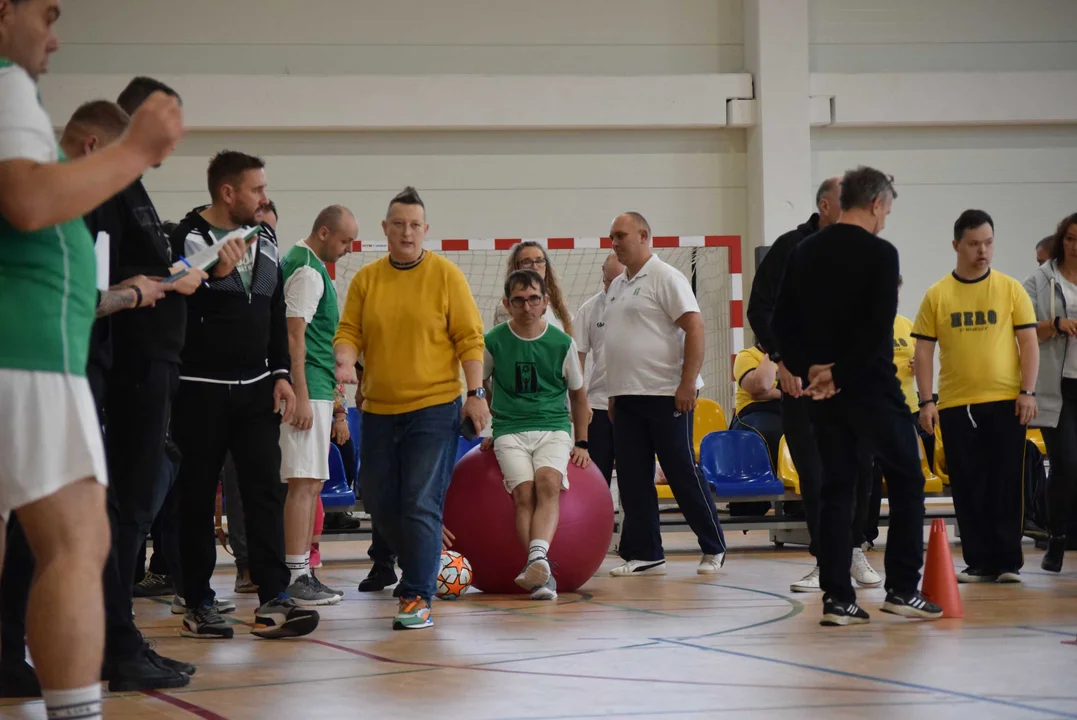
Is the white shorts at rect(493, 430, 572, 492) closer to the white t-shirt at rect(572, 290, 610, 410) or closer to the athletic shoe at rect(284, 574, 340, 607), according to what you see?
the athletic shoe at rect(284, 574, 340, 607)

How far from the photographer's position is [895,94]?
42.7ft

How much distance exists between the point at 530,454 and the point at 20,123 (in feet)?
13.2

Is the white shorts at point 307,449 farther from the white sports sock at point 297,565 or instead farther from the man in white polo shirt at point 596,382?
the man in white polo shirt at point 596,382

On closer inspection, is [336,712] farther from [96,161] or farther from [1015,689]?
[1015,689]

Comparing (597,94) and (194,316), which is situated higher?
(597,94)

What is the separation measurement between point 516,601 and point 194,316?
2224 millimetres

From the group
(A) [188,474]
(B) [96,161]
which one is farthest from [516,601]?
(B) [96,161]

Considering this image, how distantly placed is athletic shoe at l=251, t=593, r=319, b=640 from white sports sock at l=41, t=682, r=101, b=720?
2.23 metres

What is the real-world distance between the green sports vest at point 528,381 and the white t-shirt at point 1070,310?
284cm

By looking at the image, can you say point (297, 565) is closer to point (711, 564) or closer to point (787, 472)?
point (711, 564)

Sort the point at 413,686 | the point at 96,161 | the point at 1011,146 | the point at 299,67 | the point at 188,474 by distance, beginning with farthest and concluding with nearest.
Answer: the point at 1011,146 < the point at 299,67 < the point at 188,474 < the point at 413,686 < the point at 96,161

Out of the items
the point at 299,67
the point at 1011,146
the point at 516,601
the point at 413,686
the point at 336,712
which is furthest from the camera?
the point at 1011,146

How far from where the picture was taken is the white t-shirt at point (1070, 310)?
695cm

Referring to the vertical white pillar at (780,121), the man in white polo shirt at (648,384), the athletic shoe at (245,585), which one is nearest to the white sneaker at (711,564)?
the man in white polo shirt at (648,384)
